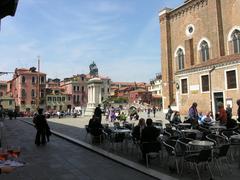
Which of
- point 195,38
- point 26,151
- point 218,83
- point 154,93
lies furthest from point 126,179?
A: point 154,93

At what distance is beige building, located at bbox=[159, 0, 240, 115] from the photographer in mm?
28000

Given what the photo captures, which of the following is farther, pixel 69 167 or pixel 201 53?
pixel 201 53

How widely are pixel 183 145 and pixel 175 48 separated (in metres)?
36.8

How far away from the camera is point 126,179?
7523 mm

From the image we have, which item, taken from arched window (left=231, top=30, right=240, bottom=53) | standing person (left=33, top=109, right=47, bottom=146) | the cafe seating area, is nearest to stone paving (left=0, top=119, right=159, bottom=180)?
the cafe seating area

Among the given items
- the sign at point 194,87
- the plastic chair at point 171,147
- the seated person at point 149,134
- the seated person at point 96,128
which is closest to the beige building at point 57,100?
the sign at point 194,87

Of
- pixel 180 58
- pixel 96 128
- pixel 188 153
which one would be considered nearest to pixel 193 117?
pixel 96 128

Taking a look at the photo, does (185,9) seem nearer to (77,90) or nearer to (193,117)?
(193,117)

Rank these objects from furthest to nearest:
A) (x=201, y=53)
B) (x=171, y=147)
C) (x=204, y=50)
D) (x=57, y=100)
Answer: (x=57, y=100), (x=201, y=53), (x=204, y=50), (x=171, y=147)

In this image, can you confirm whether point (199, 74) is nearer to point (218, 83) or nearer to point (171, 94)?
point (218, 83)

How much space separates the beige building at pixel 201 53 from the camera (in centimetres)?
2800

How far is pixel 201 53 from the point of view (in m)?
38.8

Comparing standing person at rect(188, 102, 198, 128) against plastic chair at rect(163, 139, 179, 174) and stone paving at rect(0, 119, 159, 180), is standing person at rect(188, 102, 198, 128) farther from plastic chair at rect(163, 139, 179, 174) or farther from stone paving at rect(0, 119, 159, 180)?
plastic chair at rect(163, 139, 179, 174)

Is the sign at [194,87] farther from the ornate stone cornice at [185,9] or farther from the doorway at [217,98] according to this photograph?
the ornate stone cornice at [185,9]
